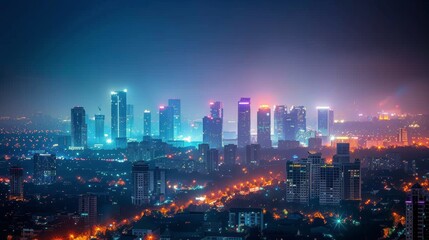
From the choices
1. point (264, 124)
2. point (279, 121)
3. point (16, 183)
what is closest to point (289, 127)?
point (279, 121)

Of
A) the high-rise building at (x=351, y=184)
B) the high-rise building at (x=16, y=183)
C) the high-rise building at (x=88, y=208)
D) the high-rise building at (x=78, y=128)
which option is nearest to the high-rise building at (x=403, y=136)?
the high-rise building at (x=351, y=184)

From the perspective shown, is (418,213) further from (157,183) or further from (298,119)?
(298,119)

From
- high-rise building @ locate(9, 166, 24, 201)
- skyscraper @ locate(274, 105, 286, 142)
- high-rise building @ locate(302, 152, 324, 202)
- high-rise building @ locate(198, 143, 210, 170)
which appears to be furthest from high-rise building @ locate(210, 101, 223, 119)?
high-rise building @ locate(9, 166, 24, 201)

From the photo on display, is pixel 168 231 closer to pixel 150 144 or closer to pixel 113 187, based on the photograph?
pixel 113 187

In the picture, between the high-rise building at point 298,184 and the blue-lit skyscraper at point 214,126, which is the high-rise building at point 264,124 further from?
the high-rise building at point 298,184

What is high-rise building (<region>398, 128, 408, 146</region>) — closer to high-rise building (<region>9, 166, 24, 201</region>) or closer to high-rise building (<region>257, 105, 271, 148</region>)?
high-rise building (<region>257, 105, 271, 148</region>)

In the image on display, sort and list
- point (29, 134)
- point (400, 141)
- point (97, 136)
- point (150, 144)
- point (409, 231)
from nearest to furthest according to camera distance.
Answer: point (409, 231)
point (400, 141)
point (29, 134)
point (150, 144)
point (97, 136)

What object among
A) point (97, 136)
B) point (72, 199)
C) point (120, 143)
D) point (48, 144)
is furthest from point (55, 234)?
point (97, 136)
